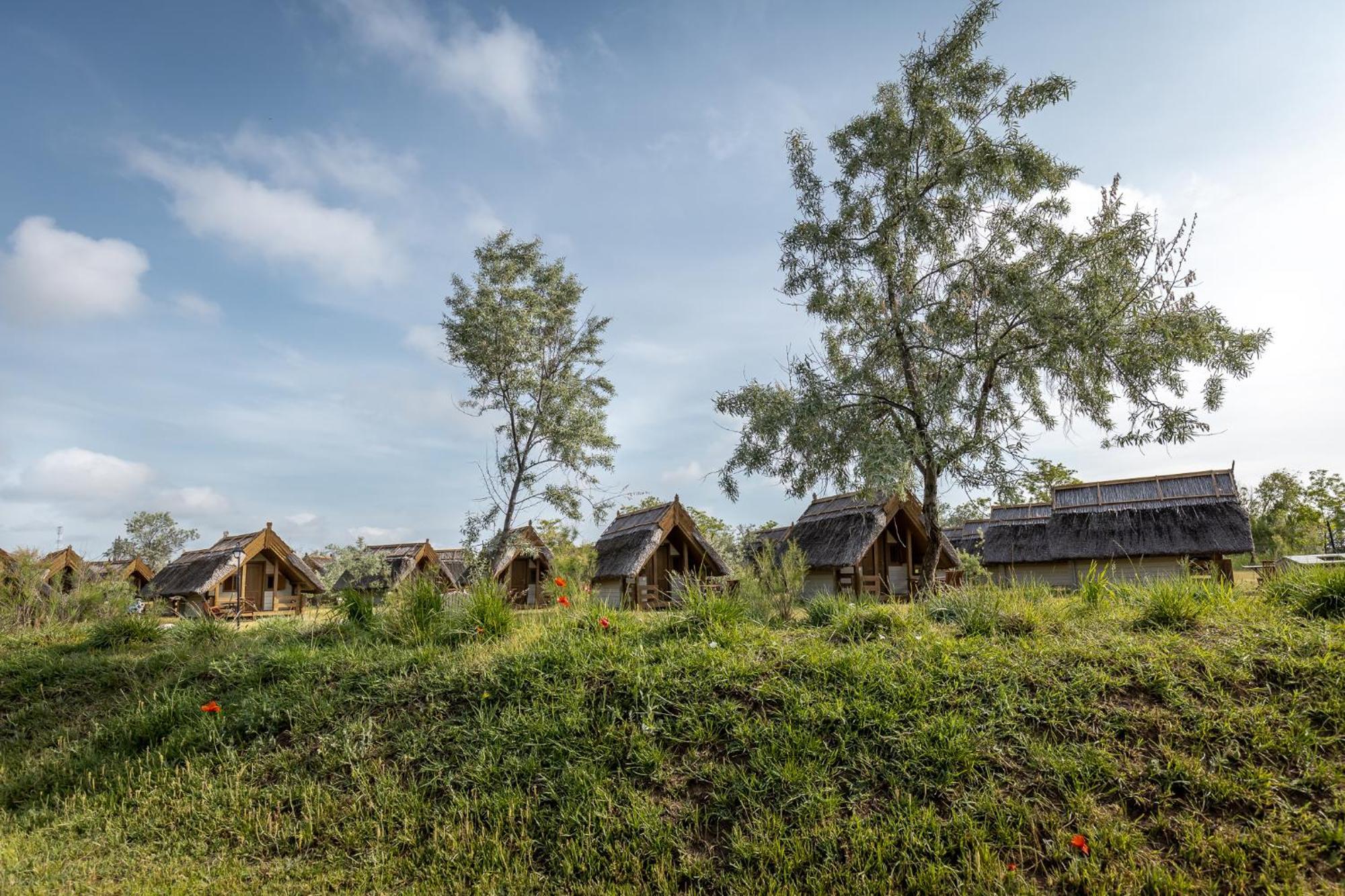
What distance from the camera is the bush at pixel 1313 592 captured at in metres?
6.44

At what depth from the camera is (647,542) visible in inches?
801

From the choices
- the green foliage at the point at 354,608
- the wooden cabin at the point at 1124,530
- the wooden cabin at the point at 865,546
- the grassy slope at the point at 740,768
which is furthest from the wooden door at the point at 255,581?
the wooden cabin at the point at 1124,530

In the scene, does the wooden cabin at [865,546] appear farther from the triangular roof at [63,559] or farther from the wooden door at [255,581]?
the triangular roof at [63,559]

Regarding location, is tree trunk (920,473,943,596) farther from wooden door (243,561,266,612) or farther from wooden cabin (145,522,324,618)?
wooden door (243,561,266,612)

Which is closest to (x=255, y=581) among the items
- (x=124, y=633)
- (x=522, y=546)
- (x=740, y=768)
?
(x=522, y=546)

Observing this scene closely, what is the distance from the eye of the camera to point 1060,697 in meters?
5.20

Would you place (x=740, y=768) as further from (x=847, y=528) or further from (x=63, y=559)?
(x=63, y=559)

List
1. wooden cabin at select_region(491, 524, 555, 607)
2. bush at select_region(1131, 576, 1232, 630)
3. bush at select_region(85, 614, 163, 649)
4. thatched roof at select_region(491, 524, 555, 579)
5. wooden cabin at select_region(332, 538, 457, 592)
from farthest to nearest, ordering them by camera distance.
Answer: wooden cabin at select_region(332, 538, 457, 592) < wooden cabin at select_region(491, 524, 555, 607) < thatched roof at select_region(491, 524, 555, 579) < bush at select_region(85, 614, 163, 649) < bush at select_region(1131, 576, 1232, 630)

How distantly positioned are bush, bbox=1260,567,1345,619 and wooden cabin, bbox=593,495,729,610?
47.8 feet

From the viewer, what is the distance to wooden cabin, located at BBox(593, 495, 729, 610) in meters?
20.4

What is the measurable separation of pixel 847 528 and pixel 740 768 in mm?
16780

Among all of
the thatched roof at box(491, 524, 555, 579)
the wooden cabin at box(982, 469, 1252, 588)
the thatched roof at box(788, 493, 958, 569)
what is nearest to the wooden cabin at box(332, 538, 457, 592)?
the thatched roof at box(491, 524, 555, 579)

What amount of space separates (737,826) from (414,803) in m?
2.39

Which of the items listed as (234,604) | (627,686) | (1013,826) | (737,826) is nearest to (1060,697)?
(1013,826)
